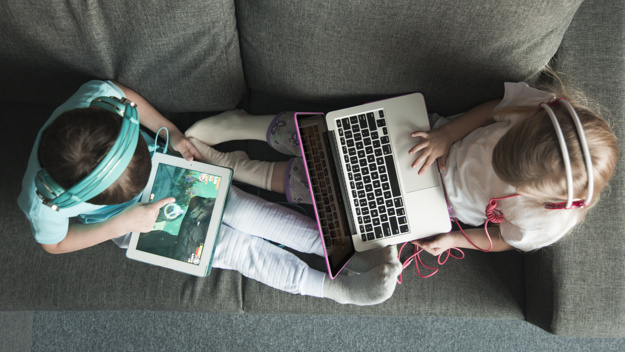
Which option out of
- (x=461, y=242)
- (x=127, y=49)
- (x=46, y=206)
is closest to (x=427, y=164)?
(x=461, y=242)

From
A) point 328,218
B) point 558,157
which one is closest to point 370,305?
Result: point 328,218

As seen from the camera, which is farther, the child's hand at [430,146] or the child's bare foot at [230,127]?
the child's bare foot at [230,127]

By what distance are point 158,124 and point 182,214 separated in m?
0.30

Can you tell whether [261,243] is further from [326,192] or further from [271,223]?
[326,192]

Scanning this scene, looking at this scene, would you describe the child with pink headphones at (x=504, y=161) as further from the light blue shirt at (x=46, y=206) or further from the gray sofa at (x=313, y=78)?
the light blue shirt at (x=46, y=206)

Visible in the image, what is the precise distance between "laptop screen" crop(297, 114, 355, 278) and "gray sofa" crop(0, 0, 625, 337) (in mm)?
119

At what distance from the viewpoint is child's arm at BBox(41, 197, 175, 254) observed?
109 centimetres

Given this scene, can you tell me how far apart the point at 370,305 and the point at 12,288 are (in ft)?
3.69

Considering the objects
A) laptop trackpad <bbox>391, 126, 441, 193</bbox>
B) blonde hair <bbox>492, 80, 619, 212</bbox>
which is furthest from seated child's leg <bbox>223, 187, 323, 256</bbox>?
blonde hair <bbox>492, 80, 619, 212</bbox>

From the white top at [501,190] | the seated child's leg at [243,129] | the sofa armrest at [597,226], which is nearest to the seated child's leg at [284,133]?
the seated child's leg at [243,129]

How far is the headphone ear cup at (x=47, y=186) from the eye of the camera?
2.75 ft

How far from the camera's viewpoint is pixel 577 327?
105 cm

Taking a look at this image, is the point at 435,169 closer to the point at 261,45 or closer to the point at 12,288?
the point at 261,45

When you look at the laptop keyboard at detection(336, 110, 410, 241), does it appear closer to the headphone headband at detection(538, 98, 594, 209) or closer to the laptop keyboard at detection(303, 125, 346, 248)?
the laptop keyboard at detection(303, 125, 346, 248)
